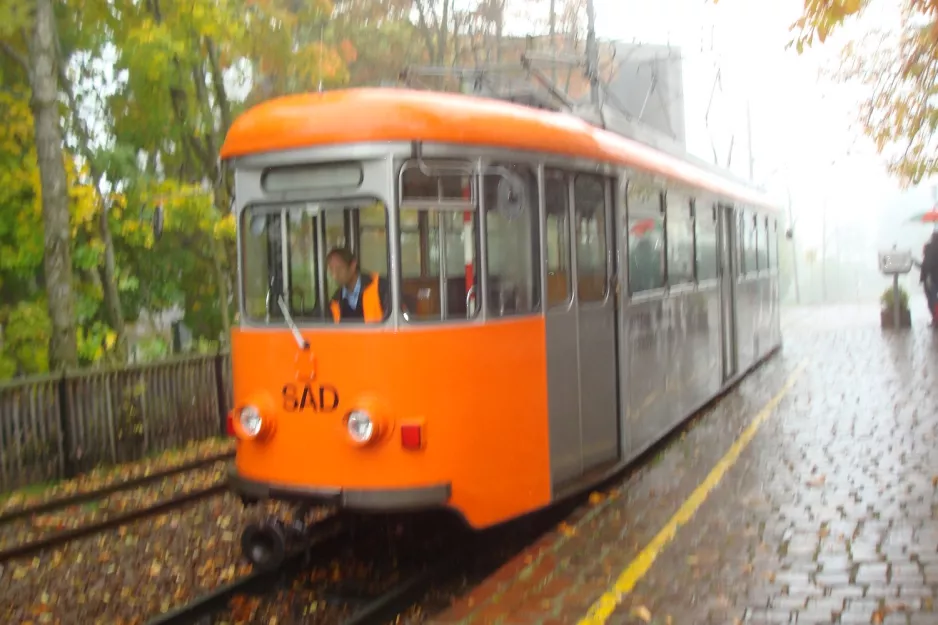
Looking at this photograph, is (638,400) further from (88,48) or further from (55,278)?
(88,48)

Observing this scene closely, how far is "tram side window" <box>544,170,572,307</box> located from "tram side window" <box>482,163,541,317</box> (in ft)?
0.50

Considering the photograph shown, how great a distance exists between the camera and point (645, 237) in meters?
8.36

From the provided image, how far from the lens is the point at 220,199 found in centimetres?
1122

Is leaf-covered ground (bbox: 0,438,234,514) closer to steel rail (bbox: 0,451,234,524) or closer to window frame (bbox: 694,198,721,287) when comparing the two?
steel rail (bbox: 0,451,234,524)

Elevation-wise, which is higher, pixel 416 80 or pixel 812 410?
pixel 416 80

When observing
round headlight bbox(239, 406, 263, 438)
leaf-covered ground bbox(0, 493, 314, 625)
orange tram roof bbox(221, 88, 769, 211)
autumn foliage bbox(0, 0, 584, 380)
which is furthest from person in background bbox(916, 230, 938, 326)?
round headlight bbox(239, 406, 263, 438)

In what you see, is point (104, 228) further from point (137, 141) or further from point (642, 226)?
point (642, 226)

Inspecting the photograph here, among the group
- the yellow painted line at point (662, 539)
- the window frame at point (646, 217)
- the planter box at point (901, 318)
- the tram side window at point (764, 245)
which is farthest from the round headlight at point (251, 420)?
the planter box at point (901, 318)

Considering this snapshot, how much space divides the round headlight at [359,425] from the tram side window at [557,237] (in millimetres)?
1597

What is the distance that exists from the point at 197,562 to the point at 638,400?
371 centimetres

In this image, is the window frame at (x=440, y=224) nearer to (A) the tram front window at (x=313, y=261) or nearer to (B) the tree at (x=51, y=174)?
(A) the tram front window at (x=313, y=261)

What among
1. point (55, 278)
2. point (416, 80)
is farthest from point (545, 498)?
point (55, 278)

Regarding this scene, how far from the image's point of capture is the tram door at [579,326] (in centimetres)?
661

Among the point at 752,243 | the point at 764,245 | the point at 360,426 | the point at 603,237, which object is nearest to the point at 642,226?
the point at 603,237
